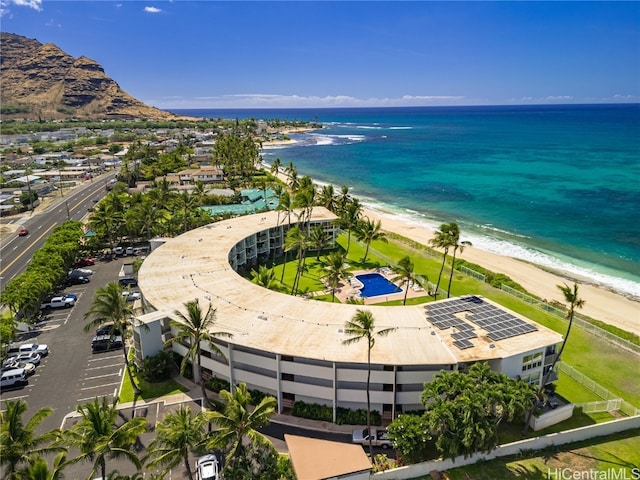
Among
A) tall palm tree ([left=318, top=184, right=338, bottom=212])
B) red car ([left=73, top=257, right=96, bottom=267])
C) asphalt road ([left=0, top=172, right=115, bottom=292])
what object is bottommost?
red car ([left=73, top=257, right=96, bottom=267])

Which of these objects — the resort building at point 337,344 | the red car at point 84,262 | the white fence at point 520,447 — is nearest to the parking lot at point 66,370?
the resort building at point 337,344

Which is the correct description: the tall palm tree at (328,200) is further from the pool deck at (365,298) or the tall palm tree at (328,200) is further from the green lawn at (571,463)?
the green lawn at (571,463)

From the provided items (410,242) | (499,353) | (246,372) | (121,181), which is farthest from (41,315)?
(121,181)

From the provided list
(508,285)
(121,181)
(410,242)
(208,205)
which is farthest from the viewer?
(121,181)

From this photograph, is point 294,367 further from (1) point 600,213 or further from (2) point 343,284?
(1) point 600,213

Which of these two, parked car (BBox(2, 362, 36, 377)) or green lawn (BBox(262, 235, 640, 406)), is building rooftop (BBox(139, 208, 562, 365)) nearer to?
green lawn (BBox(262, 235, 640, 406))

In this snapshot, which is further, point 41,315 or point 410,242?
point 410,242

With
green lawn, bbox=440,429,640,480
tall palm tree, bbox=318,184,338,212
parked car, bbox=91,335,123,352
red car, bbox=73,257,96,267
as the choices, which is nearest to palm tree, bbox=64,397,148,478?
green lawn, bbox=440,429,640,480

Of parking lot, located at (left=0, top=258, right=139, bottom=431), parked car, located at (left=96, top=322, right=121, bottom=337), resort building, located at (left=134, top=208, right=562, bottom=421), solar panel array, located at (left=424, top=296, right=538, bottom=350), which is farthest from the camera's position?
parked car, located at (left=96, top=322, right=121, bottom=337)
